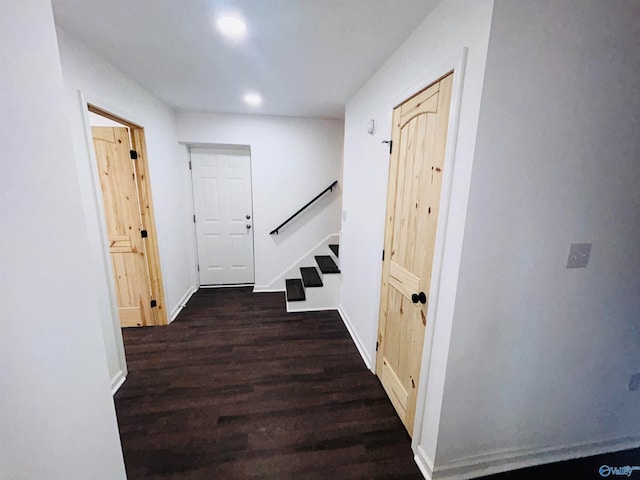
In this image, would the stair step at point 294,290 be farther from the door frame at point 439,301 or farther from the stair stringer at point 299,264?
the door frame at point 439,301

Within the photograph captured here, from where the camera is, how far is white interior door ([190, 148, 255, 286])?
3440 mm

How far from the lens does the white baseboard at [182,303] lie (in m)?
2.87

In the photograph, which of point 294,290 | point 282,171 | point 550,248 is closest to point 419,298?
point 550,248

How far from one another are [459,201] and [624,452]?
186cm

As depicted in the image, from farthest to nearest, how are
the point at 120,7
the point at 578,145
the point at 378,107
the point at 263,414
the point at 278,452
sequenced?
the point at 378,107, the point at 263,414, the point at 278,452, the point at 120,7, the point at 578,145

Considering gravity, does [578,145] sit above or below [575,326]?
above

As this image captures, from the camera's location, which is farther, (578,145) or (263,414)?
(263,414)

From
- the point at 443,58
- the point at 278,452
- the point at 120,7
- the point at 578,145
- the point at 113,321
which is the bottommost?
the point at 278,452

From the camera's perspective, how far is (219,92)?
2395 millimetres

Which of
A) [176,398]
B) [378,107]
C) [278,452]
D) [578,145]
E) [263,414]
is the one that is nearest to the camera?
[578,145]

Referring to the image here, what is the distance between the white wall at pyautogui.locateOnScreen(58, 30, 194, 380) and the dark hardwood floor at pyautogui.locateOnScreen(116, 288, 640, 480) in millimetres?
434

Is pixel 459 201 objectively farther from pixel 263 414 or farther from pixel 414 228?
pixel 263 414

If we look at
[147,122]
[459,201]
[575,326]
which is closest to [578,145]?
[459,201]

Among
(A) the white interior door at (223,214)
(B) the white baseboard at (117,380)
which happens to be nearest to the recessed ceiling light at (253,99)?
(A) the white interior door at (223,214)
